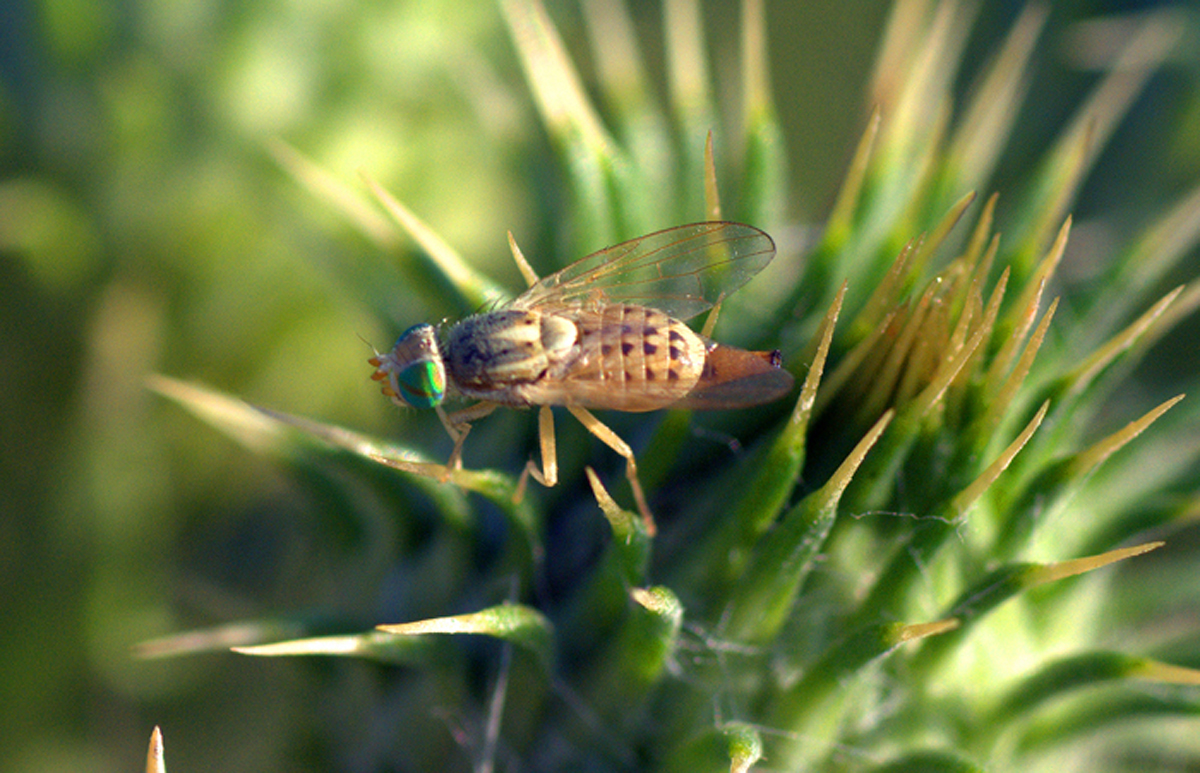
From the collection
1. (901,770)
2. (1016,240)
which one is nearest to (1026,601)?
(901,770)

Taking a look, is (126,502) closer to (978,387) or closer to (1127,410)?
(978,387)

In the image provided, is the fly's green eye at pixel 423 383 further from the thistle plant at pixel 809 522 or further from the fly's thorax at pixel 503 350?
the thistle plant at pixel 809 522

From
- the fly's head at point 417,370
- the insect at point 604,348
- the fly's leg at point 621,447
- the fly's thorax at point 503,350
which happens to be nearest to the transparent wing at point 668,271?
the insect at point 604,348

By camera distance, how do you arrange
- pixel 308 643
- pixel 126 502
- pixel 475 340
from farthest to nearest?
pixel 126 502
pixel 475 340
pixel 308 643

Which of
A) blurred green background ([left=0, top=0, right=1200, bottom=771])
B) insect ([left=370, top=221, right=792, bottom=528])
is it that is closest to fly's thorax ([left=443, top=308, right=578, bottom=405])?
insect ([left=370, top=221, right=792, bottom=528])

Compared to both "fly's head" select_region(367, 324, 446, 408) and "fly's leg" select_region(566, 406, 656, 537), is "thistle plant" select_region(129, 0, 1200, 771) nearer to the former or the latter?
"fly's leg" select_region(566, 406, 656, 537)

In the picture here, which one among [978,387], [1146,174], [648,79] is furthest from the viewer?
[648,79]
